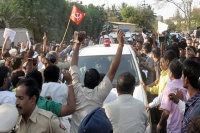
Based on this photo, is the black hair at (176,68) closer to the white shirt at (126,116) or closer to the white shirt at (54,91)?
the white shirt at (126,116)

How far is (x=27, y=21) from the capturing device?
89.1 ft

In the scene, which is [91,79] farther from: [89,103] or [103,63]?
[103,63]

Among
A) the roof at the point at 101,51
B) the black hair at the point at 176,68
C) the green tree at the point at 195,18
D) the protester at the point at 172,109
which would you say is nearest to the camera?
the protester at the point at 172,109

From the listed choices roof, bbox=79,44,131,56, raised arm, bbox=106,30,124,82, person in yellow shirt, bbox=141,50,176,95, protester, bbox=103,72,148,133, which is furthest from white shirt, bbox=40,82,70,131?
roof, bbox=79,44,131,56

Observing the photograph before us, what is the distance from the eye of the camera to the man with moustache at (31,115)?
2.88 meters

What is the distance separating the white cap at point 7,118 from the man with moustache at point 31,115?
0.73 meters

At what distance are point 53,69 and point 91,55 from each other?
2.70 meters

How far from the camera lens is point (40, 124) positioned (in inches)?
113

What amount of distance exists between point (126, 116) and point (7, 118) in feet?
5.82

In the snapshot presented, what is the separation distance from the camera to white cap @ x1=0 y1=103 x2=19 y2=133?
6.77 feet

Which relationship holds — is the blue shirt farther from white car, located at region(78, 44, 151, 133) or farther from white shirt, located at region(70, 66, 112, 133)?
white car, located at region(78, 44, 151, 133)

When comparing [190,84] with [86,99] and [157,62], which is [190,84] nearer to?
[86,99]

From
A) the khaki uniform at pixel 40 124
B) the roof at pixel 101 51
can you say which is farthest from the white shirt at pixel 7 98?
the roof at pixel 101 51

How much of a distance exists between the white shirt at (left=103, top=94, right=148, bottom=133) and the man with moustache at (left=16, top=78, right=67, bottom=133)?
0.87 m
